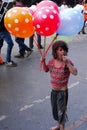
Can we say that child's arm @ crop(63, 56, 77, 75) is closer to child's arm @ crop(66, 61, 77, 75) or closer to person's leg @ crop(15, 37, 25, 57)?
child's arm @ crop(66, 61, 77, 75)

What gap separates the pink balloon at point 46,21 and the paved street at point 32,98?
136 centimetres

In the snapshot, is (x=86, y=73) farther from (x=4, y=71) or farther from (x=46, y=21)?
(x=46, y=21)

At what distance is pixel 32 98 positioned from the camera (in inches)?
264

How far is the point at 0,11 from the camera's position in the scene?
29.4 ft

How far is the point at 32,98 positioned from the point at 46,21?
2.20 m

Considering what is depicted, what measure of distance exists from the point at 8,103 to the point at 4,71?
2376mm

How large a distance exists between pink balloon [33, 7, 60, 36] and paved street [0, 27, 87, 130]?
4.47 ft

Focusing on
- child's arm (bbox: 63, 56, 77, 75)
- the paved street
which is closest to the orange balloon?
child's arm (bbox: 63, 56, 77, 75)

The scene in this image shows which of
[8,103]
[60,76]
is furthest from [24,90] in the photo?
[60,76]

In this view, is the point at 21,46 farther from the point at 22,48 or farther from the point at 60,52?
the point at 60,52

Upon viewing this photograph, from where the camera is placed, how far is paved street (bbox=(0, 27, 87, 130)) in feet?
18.2

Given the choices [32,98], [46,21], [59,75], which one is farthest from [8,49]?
[59,75]

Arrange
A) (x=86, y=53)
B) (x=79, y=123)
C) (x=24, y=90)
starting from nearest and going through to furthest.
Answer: (x=79, y=123) < (x=24, y=90) < (x=86, y=53)

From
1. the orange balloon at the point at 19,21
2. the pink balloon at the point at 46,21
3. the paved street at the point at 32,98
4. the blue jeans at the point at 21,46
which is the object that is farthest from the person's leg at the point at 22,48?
the pink balloon at the point at 46,21
